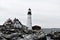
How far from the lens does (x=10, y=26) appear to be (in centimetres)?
2230

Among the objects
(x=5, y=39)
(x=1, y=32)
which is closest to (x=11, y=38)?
(x=5, y=39)

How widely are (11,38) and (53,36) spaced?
4.38 metres

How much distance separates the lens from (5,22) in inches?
907

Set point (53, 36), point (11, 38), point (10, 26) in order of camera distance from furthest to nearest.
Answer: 1. point (10, 26)
2. point (53, 36)
3. point (11, 38)

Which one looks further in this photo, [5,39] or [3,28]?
[3,28]

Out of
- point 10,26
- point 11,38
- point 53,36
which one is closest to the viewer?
point 11,38

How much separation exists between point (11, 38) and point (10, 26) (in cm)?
322

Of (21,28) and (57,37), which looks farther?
(21,28)

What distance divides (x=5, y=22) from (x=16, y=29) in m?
1.94

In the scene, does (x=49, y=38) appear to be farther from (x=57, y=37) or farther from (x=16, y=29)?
(x=16, y=29)

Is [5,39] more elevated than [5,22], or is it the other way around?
[5,22]

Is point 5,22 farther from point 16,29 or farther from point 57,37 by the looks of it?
point 57,37

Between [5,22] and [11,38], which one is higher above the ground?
[5,22]

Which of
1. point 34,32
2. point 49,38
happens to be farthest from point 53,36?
point 34,32
